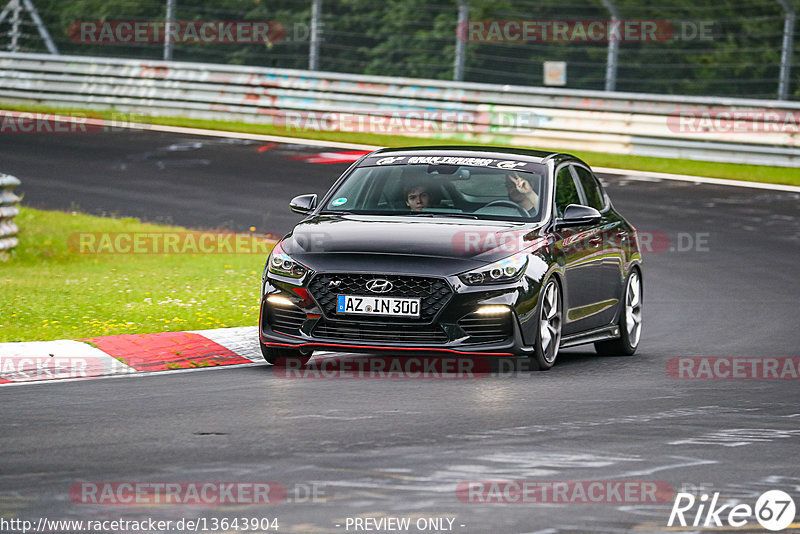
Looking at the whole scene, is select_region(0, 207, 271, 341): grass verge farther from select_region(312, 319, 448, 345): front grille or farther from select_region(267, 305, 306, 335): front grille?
select_region(312, 319, 448, 345): front grille

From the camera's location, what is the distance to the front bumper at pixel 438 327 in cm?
1016

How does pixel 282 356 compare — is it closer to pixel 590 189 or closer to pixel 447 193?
pixel 447 193

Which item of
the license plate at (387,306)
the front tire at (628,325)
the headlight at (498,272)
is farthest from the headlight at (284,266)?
the front tire at (628,325)

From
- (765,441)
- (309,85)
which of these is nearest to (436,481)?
(765,441)

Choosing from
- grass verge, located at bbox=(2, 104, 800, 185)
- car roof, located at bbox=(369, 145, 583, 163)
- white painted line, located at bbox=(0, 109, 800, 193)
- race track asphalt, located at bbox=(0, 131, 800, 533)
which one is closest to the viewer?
race track asphalt, located at bbox=(0, 131, 800, 533)

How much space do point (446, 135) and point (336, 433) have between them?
19238mm

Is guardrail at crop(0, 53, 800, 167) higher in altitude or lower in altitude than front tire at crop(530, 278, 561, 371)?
higher

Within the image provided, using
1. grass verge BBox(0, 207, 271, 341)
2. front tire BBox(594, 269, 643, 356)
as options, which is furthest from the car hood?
grass verge BBox(0, 207, 271, 341)

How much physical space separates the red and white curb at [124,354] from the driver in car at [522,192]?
7.28ft

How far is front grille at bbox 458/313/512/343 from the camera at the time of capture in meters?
10.2

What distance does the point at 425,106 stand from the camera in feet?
90.0

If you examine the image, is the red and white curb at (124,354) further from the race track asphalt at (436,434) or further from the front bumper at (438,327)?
the front bumper at (438,327)

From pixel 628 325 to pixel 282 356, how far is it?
10.1 feet

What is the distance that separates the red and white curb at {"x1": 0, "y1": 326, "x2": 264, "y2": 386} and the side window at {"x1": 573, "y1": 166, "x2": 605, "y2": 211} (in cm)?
291
